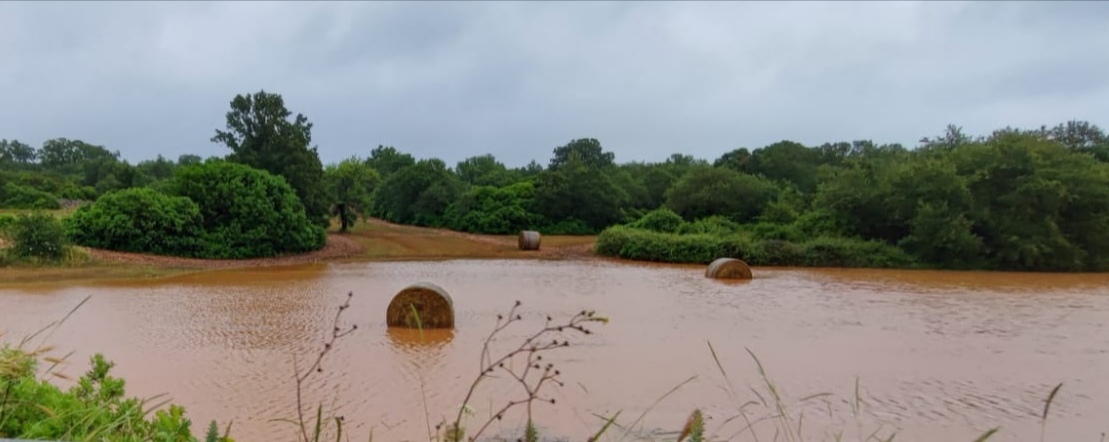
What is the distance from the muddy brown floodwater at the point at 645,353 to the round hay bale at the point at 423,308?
29 cm

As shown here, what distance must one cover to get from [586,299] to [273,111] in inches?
747

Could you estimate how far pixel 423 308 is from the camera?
9547 mm

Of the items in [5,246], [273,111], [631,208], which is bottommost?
[5,246]

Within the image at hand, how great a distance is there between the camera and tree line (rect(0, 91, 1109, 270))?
1983cm

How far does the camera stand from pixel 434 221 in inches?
1613

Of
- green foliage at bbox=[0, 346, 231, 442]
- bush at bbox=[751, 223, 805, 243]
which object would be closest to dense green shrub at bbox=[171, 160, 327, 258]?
bush at bbox=[751, 223, 805, 243]

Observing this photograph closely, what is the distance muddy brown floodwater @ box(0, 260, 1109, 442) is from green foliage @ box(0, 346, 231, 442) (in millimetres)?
890

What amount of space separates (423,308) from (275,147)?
2005 cm

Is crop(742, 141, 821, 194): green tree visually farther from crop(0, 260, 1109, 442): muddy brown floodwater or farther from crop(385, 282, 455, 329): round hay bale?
crop(385, 282, 455, 329): round hay bale

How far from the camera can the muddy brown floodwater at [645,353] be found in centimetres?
563

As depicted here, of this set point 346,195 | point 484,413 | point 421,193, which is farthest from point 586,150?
point 484,413

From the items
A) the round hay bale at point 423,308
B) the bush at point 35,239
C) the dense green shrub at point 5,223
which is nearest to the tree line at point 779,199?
the dense green shrub at point 5,223

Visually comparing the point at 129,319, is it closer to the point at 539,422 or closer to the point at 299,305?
the point at 299,305

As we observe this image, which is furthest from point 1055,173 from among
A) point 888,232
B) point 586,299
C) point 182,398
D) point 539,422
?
point 182,398
